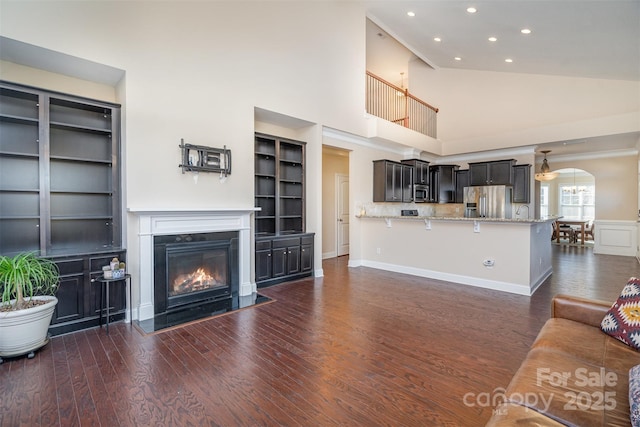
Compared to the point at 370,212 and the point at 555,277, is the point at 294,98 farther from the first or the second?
the point at 555,277

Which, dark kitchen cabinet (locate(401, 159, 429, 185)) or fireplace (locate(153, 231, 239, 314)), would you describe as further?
dark kitchen cabinet (locate(401, 159, 429, 185))

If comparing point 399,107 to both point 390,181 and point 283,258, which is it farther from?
point 283,258

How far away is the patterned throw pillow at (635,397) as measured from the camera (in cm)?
109

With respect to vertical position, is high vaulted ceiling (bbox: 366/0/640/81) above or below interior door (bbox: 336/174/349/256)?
above

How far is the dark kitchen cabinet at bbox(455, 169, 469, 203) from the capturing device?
341 inches

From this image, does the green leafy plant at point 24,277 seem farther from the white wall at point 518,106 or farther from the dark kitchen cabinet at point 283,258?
the white wall at point 518,106

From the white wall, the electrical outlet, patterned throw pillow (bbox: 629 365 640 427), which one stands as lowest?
the electrical outlet

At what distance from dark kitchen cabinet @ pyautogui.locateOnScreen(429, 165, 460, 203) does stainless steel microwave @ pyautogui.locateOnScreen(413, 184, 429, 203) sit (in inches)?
12.8

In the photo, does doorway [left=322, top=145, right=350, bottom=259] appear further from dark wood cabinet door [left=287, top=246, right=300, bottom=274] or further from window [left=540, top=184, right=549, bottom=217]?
window [left=540, top=184, right=549, bottom=217]

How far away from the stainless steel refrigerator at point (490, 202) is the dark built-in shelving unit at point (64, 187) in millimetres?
7804

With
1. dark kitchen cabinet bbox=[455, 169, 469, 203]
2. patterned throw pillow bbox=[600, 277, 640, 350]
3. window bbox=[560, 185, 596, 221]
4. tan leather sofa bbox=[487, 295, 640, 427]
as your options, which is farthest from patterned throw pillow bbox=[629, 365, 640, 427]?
window bbox=[560, 185, 596, 221]

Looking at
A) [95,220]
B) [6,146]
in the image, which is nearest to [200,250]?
[95,220]

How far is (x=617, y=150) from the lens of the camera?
27.1 ft

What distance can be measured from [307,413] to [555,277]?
19.3 feet
